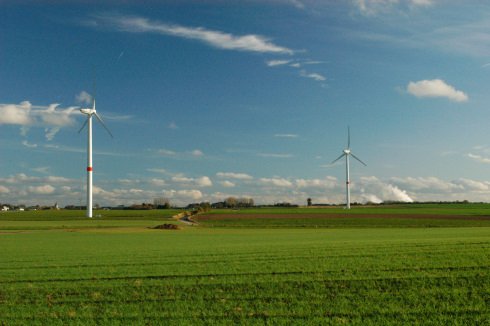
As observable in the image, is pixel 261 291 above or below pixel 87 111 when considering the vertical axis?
below

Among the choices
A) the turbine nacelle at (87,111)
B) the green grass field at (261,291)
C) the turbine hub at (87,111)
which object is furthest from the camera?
the turbine hub at (87,111)

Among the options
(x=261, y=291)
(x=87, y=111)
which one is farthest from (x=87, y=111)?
(x=261, y=291)

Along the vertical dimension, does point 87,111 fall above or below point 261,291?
above

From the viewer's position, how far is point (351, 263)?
20.0 meters

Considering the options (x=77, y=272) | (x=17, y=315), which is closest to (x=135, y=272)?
(x=77, y=272)

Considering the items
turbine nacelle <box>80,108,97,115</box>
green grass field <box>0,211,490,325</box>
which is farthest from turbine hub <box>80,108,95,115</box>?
green grass field <box>0,211,490,325</box>

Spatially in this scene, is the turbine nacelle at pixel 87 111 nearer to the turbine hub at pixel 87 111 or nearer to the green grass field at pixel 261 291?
the turbine hub at pixel 87 111

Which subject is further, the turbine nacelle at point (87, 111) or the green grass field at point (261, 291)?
the turbine nacelle at point (87, 111)

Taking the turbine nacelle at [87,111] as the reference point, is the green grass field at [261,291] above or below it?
below

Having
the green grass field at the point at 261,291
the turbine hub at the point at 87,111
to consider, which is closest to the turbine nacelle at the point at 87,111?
the turbine hub at the point at 87,111

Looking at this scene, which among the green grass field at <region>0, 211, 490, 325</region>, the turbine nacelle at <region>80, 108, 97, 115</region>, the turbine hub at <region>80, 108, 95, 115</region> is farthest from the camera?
the turbine hub at <region>80, 108, 95, 115</region>

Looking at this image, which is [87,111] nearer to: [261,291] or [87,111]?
[87,111]

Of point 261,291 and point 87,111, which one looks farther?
point 87,111

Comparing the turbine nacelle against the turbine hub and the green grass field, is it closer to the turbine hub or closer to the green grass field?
the turbine hub
